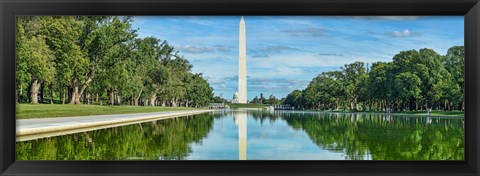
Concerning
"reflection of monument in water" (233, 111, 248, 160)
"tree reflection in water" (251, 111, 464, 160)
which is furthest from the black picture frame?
"reflection of monument in water" (233, 111, 248, 160)

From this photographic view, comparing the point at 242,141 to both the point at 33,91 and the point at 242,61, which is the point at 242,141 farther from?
the point at 33,91

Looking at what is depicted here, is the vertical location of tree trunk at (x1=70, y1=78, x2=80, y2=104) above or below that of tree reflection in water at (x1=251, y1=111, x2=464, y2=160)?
above

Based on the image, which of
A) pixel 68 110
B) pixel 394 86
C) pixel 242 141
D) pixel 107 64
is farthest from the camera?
pixel 394 86

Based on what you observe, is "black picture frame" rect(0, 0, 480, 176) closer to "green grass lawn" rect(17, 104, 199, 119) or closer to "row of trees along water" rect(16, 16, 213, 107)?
"green grass lawn" rect(17, 104, 199, 119)
